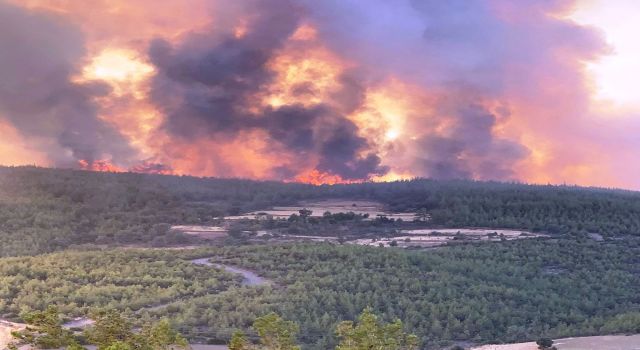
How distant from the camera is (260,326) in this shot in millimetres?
34969

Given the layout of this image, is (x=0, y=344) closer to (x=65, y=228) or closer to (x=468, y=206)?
(x=65, y=228)

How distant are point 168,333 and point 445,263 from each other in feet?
144

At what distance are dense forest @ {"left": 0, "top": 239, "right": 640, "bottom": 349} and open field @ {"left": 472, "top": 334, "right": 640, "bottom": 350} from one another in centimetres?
291

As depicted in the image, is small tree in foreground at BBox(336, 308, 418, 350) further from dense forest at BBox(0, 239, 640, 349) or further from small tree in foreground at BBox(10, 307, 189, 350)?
dense forest at BBox(0, 239, 640, 349)

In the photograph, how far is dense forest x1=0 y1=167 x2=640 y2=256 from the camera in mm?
107625

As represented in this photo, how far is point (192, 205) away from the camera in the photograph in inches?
5399

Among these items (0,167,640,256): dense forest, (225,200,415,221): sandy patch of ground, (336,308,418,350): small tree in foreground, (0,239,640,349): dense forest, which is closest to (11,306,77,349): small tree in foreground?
(0,239,640,349): dense forest

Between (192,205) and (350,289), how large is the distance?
79133 mm

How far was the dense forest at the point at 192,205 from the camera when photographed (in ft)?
353

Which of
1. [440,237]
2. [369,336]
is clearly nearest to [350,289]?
[369,336]

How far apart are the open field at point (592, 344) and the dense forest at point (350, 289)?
291 centimetres

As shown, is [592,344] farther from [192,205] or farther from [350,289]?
[192,205]

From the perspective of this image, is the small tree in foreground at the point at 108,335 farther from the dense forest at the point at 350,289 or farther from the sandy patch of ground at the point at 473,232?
the sandy patch of ground at the point at 473,232

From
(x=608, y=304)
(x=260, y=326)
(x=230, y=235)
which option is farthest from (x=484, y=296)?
(x=230, y=235)
